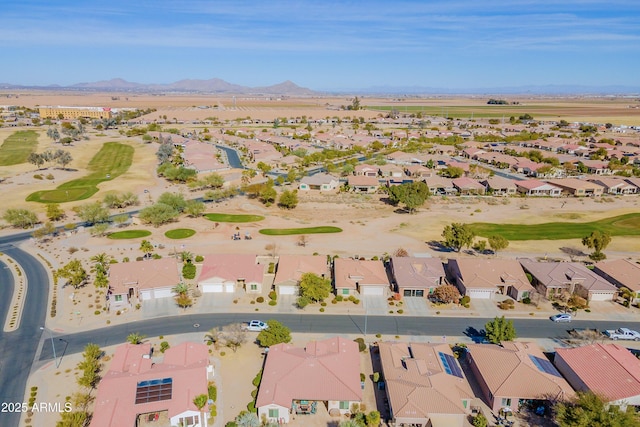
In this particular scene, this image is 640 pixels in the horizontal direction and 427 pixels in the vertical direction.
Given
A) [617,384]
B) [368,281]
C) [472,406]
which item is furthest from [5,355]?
[617,384]

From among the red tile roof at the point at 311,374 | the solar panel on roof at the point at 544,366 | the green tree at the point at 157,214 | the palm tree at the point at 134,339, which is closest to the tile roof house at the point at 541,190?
the solar panel on roof at the point at 544,366

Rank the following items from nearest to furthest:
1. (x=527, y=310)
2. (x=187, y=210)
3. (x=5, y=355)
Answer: (x=5, y=355)
(x=527, y=310)
(x=187, y=210)

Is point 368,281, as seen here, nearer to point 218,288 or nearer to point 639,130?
point 218,288

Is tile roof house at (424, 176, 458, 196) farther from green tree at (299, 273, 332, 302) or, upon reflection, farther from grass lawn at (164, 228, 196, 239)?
grass lawn at (164, 228, 196, 239)

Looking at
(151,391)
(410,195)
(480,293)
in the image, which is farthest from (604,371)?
(410,195)

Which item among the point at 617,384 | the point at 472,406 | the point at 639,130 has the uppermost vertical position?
the point at 639,130

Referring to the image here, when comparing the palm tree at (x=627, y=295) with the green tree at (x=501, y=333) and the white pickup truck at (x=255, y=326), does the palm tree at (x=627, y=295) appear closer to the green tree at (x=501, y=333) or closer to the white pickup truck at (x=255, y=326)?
the green tree at (x=501, y=333)
